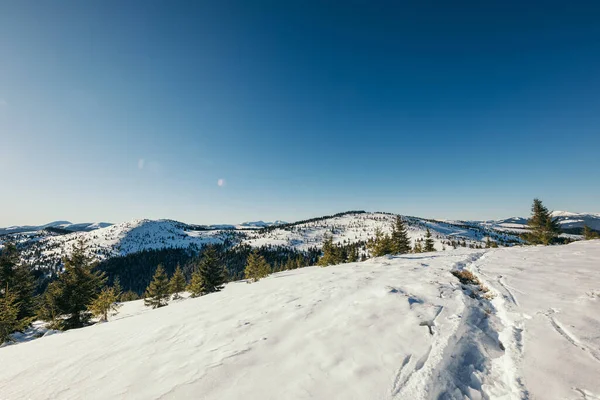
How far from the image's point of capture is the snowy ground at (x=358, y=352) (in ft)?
13.3

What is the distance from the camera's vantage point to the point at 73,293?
22578 mm

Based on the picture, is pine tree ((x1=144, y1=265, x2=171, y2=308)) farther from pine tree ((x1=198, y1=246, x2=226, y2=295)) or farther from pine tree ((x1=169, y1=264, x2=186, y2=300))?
pine tree ((x1=198, y1=246, x2=226, y2=295))

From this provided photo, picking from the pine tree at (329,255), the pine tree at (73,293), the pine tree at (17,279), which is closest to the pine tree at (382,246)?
the pine tree at (329,255)

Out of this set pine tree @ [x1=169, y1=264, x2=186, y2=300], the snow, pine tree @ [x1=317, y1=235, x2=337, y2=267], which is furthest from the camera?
pine tree @ [x1=169, y1=264, x2=186, y2=300]

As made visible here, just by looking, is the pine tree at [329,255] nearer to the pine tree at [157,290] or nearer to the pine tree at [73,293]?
the pine tree at [157,290]

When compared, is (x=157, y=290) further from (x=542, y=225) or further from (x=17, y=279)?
(x=542, y=225)

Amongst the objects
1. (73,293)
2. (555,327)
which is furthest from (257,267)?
(555,327)

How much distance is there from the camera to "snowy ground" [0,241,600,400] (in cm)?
406

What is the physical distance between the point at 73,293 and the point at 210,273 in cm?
1592

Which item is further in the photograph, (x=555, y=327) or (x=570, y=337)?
(x=555, y=327)

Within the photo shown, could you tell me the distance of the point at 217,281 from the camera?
3559 centimetres

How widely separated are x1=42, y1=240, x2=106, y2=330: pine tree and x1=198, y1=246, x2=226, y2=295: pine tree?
13311 millimetres

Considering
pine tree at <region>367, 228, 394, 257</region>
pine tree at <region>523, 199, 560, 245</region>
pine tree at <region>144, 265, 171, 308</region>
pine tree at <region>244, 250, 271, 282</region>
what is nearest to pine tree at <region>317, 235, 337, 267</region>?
pine tree at <region>367, 228, 394, 257</region>

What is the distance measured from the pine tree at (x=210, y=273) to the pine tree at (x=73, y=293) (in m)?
13.3
